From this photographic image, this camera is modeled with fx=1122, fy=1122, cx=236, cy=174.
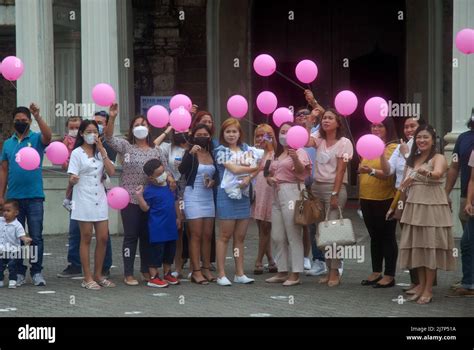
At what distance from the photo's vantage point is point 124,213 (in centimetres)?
1167

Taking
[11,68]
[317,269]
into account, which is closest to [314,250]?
[317,269]

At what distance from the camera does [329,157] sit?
1161 centimetres

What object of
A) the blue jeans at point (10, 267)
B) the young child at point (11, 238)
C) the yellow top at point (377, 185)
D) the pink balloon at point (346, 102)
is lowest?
the blue jeans at point (10, 267)

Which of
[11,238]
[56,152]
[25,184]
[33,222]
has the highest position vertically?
[56,152]

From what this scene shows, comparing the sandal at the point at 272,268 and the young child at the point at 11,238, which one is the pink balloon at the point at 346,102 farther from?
the young child at the point at 11,238

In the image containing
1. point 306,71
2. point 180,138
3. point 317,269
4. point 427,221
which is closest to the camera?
point 427,221

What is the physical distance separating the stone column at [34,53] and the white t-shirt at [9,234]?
16.3ft

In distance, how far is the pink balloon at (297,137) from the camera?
10953 millimetres

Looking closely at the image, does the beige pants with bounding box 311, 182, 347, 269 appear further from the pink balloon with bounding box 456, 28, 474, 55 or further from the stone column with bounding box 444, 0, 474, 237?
the stone column with bounding box 444, 0, 474, 237

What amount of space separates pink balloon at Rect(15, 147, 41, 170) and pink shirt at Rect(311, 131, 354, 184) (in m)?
2.89

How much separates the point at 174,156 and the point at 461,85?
A: 4.93 metres

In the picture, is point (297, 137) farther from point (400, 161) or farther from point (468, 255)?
point (468, 255)

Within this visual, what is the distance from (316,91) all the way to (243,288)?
31.1ft

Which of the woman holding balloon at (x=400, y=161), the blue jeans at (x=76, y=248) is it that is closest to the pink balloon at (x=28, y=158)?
the blue jeans at (x=76, y=248)
